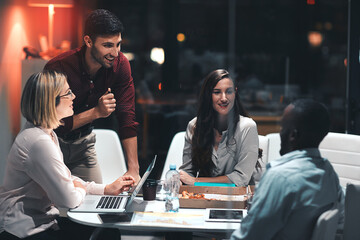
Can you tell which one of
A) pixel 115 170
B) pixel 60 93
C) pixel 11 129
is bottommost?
pixel 115 170

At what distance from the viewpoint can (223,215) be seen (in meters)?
2.45

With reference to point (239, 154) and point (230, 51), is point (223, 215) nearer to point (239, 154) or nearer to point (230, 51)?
point (239, 154)

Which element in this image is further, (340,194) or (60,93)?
(60,93)

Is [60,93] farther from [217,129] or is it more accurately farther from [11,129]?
[11,129]

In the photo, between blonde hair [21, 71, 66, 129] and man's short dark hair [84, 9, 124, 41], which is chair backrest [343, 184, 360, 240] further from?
man's short dark hair [84, 9, 124, 41]

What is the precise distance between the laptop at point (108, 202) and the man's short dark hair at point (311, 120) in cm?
88

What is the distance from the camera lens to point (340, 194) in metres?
2.14

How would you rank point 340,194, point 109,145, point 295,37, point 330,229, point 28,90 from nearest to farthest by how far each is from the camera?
point 330,229, point 340,194, point 28,90, point 109,145, point 295,37

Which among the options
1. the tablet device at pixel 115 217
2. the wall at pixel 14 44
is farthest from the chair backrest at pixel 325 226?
the wall at pixel 14 44

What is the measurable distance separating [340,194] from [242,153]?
1.15 metres

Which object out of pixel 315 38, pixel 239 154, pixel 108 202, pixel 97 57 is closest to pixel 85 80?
pixel 97 57

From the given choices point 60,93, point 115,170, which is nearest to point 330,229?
point 60,93

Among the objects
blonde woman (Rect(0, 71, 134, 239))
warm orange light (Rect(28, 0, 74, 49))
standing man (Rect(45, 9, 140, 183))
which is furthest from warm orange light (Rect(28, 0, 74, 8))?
blonde woman (Rect(0, 71, 134, 239))

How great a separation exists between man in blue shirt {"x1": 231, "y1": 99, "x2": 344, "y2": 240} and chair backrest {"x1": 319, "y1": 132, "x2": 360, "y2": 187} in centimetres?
151
